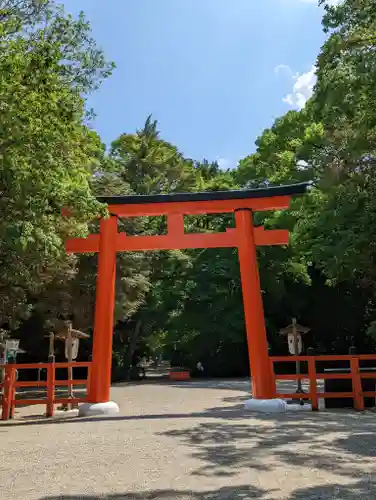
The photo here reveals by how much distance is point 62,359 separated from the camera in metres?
25.7

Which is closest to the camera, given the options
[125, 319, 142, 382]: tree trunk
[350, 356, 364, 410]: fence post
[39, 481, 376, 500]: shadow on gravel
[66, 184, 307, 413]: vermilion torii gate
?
[39, 481, 376, 500]: shadow on gravel

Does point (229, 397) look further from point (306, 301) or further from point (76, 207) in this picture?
point (306, 301)

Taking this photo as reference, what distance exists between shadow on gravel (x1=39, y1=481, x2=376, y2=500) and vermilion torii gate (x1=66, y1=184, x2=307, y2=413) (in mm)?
6062

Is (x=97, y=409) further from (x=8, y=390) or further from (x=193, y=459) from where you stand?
(x=193, y=459)

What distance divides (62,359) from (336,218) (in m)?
17.1

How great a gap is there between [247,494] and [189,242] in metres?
7.18

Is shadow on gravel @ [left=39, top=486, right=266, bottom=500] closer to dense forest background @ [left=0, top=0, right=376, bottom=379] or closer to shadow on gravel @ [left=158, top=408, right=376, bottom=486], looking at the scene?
shadow on gravel @ [left=158, top=408, right=376, bottom=486]

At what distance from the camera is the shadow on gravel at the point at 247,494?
3951mm

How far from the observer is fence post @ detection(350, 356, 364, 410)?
1014 centimetres

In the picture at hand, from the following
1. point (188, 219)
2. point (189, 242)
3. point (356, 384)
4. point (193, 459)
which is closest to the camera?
point (193, 459)

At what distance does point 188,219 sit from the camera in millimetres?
29375

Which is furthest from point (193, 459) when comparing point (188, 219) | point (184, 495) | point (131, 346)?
point (188, 219)

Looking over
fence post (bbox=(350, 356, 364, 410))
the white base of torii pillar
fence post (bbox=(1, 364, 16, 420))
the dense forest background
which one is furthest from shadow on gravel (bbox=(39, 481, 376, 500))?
fence post (bbox=(1, 364, 16, 420))

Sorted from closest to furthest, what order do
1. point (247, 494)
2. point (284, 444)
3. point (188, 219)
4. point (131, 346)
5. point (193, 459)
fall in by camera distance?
point (247, 494)
point (193, 459)
point (284, 444)
point (131, 346)
point (188, 219)
